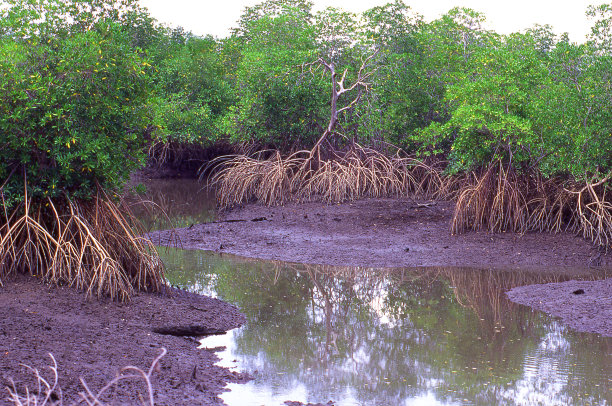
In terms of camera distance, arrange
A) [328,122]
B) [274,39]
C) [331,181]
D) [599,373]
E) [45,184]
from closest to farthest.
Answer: [599,373] → [45,184] → [331,181] → [328,122] → [274,39]

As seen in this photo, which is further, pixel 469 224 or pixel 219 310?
pixel 469 224

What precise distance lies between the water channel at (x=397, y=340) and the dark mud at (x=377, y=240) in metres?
0.52

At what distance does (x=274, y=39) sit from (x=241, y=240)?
11843mm

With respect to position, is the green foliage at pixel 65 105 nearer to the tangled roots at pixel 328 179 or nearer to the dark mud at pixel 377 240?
the dark mud at pixel 377 240

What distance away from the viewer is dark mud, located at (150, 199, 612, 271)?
10.9 meters

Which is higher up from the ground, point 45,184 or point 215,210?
point 45,184

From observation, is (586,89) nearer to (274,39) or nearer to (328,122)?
(328,122)

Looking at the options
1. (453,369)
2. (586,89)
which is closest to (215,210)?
(586,89)

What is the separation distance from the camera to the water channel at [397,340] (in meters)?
5.50

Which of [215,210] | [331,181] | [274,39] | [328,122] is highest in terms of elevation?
[274,39]

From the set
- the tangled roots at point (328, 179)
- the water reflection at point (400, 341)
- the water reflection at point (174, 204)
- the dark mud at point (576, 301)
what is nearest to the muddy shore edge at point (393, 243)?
the dark mud at point (576, 301)

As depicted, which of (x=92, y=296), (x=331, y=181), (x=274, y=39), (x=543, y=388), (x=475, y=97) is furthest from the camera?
(x=274, y=39)

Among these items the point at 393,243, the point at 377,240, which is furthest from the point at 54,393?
the point at 377,240

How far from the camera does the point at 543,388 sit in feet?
18.4
